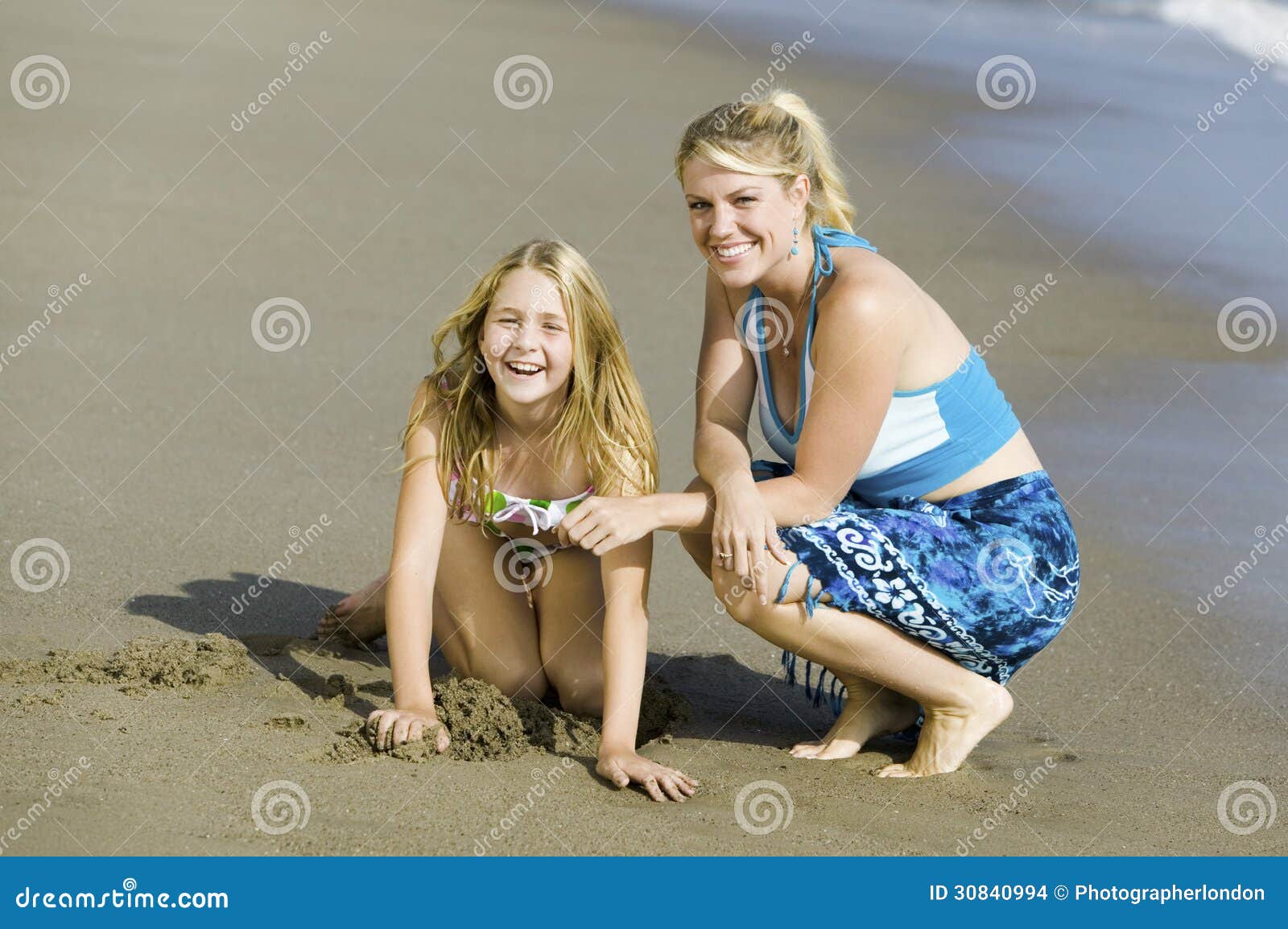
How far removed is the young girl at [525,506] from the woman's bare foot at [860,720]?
417 mm

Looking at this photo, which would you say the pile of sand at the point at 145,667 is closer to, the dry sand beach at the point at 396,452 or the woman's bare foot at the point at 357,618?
the dry sand beach at the point at 396,452

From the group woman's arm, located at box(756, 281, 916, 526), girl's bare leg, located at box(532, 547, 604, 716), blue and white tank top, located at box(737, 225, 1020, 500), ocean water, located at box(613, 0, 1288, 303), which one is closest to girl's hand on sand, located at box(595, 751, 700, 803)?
girl's bare leg, located at box(532, 547, 604, 716)

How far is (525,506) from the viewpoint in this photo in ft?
11.0

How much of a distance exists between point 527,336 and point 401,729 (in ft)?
2.98

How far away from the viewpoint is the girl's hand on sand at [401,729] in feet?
9.98

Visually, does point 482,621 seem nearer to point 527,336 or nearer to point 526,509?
point 526,509

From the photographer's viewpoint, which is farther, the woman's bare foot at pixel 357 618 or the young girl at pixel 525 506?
the woman's bare foot at pixel 357 618

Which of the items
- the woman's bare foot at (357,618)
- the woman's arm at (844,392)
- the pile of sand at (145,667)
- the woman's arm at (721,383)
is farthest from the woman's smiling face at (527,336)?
the pile of sand at (145,667)

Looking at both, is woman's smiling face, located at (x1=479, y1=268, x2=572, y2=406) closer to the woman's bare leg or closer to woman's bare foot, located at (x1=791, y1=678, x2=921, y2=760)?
the woman's bare leg

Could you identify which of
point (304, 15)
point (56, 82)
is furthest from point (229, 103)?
point (304, 15)

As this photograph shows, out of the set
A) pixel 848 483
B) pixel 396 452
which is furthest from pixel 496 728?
pixel 396 452

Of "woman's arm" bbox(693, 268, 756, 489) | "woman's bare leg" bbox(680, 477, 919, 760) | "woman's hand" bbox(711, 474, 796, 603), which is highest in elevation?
"woman's arm" bbox(693, 268, 756, 489)

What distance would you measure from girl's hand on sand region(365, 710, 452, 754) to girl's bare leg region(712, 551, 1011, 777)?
672 mm

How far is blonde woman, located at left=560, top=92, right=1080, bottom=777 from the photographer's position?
3.09 m
